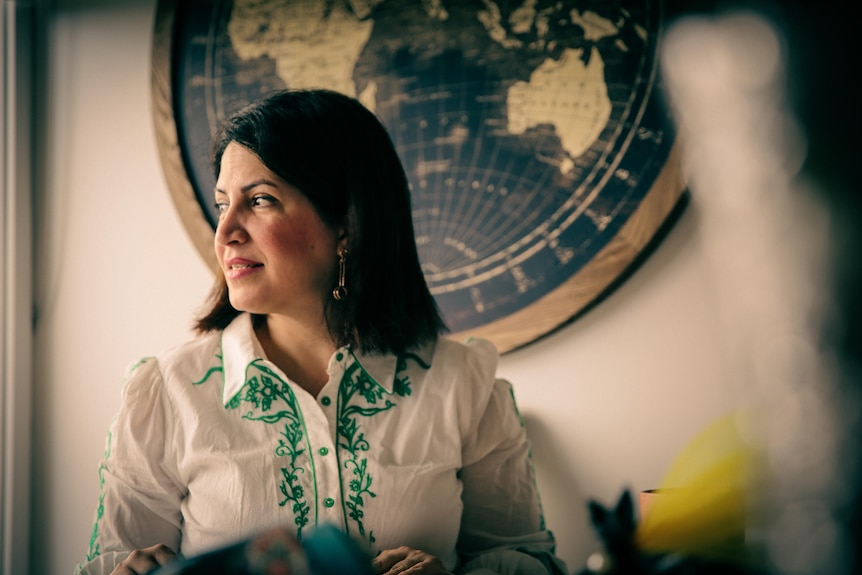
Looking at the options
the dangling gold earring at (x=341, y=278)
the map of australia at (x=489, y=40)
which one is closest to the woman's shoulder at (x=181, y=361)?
the dangling gold earring at (x=341, y=278)

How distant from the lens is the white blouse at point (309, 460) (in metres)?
1.02

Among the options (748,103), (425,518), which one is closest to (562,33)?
(425,518)

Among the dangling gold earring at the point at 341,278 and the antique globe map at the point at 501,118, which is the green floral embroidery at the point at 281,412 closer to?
the dangling gold earring at the point at 341,278

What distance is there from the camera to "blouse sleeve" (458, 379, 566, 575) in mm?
1146

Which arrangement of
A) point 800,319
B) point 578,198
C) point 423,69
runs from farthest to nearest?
point 423,69 → point 578,198 → point 800,319

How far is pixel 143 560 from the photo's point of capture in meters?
0.91

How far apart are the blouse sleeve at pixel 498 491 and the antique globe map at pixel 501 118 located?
0.34 metres

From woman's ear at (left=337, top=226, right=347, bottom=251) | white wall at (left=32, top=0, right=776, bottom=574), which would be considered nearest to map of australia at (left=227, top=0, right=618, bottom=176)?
white wall at (left=32, top=0, right=776, bottom=574)

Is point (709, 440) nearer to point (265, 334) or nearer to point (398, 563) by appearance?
point (398, 563)

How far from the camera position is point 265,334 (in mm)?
1179

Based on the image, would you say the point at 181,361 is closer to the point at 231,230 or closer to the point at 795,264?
the point at 231,230

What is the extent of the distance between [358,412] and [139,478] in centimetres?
33

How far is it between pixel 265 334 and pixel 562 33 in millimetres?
833

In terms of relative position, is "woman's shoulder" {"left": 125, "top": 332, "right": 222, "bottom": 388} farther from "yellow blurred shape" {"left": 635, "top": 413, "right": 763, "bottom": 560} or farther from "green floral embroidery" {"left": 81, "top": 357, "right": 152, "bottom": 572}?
Answer: "yellow blurred shape" {"left": 635, "top": 413, "right": 763, "bottom": 560}
